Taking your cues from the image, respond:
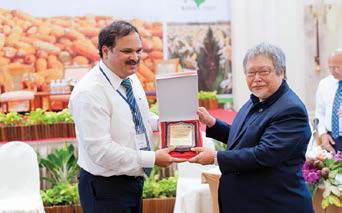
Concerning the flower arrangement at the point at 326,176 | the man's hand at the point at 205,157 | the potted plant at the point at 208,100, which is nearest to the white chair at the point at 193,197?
the flower arrangement at the point at 326,176

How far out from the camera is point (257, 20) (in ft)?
23.2

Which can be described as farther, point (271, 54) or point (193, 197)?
point (193, 197)

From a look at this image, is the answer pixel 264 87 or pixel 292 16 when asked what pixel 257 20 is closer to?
pixel 292 16

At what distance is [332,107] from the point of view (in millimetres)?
5070

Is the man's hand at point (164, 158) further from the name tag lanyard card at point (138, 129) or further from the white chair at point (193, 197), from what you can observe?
the white chair at point (193, 197)

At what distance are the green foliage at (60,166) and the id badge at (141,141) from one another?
2.37 m

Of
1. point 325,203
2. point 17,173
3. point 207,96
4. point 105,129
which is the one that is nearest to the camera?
point 105,129

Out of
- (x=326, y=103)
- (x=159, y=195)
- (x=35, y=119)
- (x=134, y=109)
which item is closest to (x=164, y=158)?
(x=134, y=109)

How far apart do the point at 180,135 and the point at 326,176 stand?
3.41ft

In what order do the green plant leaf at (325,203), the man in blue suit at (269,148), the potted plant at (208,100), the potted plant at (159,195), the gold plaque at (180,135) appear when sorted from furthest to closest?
the potted plant at (208,100) < the potted plant at (159,195) < the green plant leaf at (325,203) < the gold plaque at (180,135) < the man in blue suit at (269,148)

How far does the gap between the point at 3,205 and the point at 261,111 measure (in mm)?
2341

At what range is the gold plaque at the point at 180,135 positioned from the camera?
2.69m

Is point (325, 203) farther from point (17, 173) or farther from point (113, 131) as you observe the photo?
point (17, 173)

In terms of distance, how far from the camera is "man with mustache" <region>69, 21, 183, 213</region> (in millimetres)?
2473
